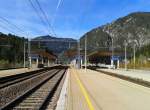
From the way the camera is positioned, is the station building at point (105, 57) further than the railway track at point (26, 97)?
Yes

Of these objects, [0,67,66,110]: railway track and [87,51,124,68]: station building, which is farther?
[87,51,124,68]: station building

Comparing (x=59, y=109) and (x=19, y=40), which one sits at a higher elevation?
(x=19, y=40)

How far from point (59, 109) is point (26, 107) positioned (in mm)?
1852

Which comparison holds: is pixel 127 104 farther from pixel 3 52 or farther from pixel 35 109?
pixel 3 52

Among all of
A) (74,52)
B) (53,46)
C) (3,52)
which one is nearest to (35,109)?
(53,46)

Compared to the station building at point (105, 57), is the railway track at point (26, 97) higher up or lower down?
lower down

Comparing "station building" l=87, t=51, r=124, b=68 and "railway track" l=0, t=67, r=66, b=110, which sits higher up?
"station building" l=87, t=51, r=124, b=68

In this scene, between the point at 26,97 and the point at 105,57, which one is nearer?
the point at 26,97

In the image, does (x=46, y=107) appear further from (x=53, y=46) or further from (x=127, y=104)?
(x=53, y=46)

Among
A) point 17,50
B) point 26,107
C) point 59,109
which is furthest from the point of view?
point 17,50

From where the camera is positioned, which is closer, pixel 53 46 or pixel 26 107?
pixel 26 107

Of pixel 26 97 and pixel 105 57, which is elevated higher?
pixel 105 57

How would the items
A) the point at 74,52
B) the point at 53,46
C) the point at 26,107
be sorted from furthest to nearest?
the point at 74,52
the point at 53,46
the point at 26,107

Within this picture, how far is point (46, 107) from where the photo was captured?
1581cm
